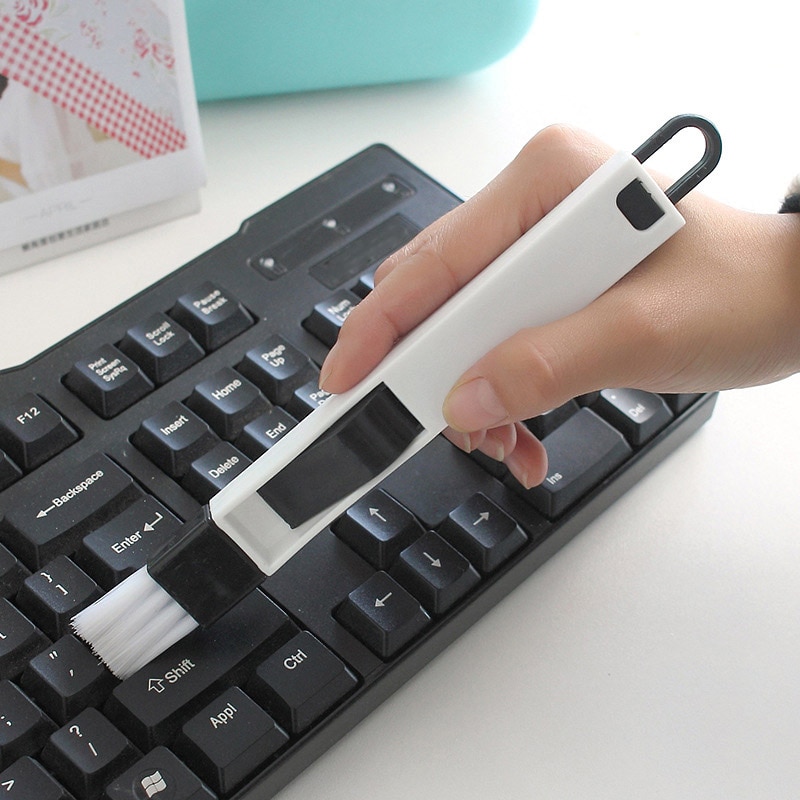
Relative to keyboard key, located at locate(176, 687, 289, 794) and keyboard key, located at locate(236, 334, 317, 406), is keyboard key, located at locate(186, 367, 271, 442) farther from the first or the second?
keyboard key, located at locate(176, 687, 289, 794)

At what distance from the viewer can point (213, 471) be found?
1.43ft

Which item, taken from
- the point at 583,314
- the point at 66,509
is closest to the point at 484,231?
the point at 583,314

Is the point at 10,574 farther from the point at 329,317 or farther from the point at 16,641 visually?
the point at 329,317

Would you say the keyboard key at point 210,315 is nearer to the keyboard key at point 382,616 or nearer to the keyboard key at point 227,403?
the keyboard key at point 227,403

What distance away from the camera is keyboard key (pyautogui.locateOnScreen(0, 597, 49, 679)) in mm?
385

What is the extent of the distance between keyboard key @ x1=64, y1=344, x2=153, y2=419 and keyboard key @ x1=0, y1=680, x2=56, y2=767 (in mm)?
120

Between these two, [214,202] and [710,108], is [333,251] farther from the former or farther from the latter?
[710,108]

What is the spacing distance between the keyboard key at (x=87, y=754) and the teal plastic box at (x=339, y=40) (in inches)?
14.2

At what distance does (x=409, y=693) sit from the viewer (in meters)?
0.42

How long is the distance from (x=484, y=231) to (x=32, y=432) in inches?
7.2

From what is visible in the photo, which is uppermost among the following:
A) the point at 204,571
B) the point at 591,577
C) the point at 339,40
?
the point at 339,40

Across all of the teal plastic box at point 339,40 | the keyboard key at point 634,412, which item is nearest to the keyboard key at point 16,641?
the keyboard key at point 634,412

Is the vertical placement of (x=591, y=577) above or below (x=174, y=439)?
below

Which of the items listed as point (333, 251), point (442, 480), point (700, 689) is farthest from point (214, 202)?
point (700, 689)
